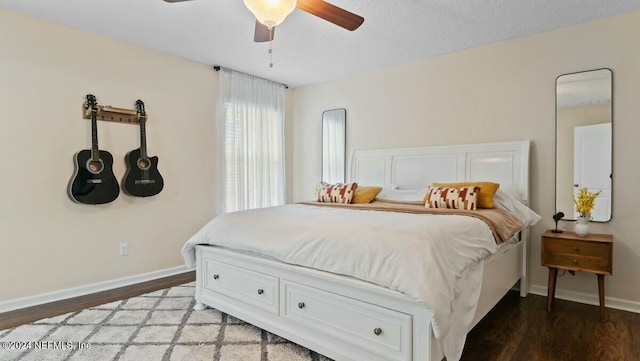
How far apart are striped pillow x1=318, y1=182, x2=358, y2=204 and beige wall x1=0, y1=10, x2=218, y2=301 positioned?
5.18ft

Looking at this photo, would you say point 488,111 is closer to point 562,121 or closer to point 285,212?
point 562,121

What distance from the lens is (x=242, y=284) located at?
2.52 metres

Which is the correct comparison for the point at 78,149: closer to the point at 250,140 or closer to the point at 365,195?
the point at 250,140

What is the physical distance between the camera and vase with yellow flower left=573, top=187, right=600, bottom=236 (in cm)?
283

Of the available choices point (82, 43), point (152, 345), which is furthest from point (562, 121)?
point (82, 43)

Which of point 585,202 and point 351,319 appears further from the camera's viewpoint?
point 585,202

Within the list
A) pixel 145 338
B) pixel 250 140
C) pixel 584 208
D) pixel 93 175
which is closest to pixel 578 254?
pixel 584 208

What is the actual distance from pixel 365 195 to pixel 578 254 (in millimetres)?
1886

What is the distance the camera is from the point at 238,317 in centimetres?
251

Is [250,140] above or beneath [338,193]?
above

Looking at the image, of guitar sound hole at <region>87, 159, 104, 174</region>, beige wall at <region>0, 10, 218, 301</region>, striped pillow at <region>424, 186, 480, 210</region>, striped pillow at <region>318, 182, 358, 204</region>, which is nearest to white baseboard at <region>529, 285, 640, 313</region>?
striped pillow at <region>424, 186, 480, 210</region>

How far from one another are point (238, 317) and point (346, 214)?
111cm

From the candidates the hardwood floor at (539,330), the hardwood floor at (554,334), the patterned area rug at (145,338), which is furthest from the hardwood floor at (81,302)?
the hardwood floor at (554,334)

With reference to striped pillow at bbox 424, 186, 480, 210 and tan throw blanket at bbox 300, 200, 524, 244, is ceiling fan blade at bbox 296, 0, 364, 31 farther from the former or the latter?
striped pillow at bbox 424, 186, 480, 210
